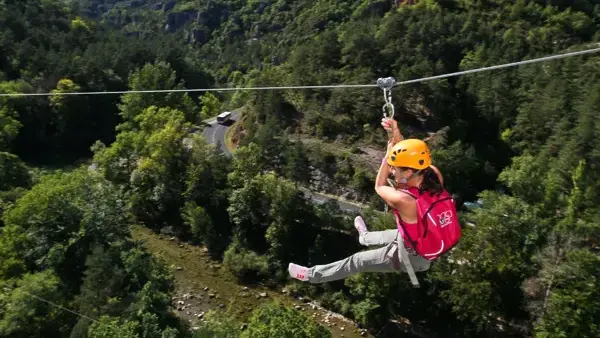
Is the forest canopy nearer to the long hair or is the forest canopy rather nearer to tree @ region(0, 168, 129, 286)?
tree @ region(0, 168, 129, 286)

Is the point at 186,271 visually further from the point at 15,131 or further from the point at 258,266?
the point at 15,131

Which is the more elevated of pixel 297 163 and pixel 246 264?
pixel 297 163

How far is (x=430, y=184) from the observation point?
519 centimetres

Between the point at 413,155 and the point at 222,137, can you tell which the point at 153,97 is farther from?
the point at 413,155

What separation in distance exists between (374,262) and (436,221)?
1674 mm

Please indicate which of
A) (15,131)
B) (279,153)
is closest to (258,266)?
(279,153)

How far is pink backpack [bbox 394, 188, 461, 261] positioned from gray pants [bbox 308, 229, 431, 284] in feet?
3.12

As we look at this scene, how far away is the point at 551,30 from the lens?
41.6 metres

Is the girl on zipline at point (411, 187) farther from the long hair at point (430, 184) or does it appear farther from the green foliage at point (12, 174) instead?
the green foliage at point (12, 174)

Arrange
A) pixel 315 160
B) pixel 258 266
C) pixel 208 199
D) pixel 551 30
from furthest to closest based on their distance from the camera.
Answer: pixel 551 30
pixel 315 160
pixel 208 199
pixel 258 266

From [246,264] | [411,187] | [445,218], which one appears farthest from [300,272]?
[246,264]

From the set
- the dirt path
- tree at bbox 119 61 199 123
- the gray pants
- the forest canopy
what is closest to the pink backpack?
the gray pants

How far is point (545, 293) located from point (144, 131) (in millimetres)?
26147

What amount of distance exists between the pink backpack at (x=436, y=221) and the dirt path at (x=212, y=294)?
1748cm
